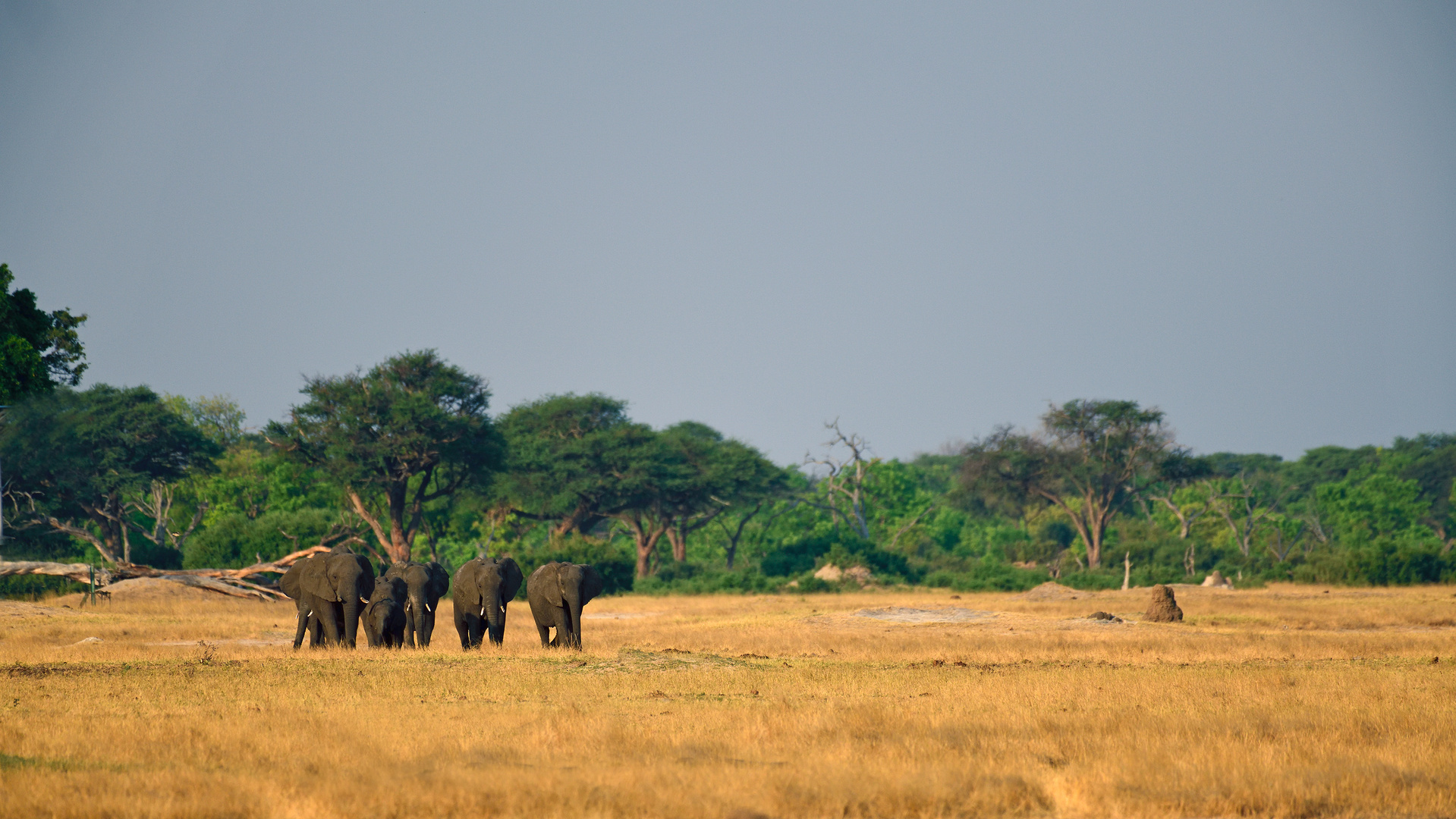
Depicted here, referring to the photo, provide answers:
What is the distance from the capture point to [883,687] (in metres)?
18.1

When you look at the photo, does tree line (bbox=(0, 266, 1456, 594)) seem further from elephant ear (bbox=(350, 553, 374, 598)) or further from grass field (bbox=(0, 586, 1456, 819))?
grass field (bbox=(0, 586, 1456, 819))

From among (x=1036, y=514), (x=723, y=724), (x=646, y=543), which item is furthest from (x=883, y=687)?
(x=1036, y=514)

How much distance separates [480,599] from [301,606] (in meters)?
3.38

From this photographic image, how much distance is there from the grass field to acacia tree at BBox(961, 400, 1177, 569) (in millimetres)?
47980

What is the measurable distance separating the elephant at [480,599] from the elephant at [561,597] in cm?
63

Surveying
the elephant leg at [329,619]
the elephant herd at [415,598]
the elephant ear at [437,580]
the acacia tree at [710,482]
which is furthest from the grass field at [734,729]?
the acacia tree at [710,482]

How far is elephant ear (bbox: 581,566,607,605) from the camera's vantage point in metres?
26.2

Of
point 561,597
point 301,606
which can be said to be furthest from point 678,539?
point 301,606

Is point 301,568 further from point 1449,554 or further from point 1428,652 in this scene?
point 1449,554

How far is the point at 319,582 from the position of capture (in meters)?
24.8

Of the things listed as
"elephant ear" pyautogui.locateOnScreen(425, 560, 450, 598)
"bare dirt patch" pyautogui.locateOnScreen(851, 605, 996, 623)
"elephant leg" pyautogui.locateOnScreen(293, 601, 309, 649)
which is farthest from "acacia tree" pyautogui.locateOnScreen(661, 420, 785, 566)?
"elephant leg" pyautogui.locateOnScreen(293, 601, 309, 649)

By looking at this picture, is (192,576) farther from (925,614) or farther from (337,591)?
(925,614)

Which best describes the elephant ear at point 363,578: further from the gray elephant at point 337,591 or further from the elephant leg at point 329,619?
the elephant leg at point 329,619

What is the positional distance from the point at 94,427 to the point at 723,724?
185 ft
